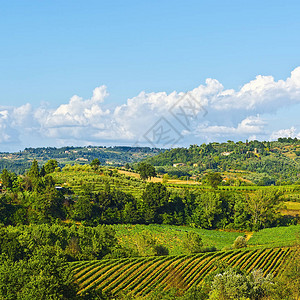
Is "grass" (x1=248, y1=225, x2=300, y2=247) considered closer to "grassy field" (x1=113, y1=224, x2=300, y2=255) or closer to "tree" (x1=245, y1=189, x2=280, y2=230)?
"grassy field" (x1=113, y1=224, x2=300, y2=255)

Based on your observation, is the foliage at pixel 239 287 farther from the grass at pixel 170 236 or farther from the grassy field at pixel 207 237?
the grassy field at pixel 207 237

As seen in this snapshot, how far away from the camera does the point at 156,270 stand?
52.2 m

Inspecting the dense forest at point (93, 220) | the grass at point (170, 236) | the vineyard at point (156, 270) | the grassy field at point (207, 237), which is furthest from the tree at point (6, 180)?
the vineyard at point (156, 270)

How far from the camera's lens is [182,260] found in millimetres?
56719

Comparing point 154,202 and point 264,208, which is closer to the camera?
point 154,202

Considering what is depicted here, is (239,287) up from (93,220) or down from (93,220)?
up

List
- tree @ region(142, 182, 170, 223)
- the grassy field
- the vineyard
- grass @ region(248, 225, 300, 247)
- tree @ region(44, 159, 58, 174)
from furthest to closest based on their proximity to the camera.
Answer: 1. tree @ region(44, 159, 58, 174)
2. tree @ region(142, 182, 170, 223)
3. grass @ region(248, 225, 300, 247)
4. the grassy field
5. the vineyard

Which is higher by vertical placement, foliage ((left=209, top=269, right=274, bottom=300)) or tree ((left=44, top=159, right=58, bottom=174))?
tree ((left=44, top=159, right=58, bottom=174))

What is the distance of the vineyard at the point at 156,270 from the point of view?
4784 cm

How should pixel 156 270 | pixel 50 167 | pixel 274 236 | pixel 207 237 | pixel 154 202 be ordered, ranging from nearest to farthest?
1. pixel 156 270
2. pixel 207 237
3. pixel 274 236
4. pixel 154 202
5. pixel 50 167

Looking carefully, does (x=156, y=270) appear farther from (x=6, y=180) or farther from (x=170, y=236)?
(x=6, y=180)

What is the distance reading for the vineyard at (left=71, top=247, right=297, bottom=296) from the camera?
47.8 meters

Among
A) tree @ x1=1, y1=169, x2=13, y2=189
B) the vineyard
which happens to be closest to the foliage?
the vineyard

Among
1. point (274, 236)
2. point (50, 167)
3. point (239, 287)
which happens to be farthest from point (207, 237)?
point (50, 167)
